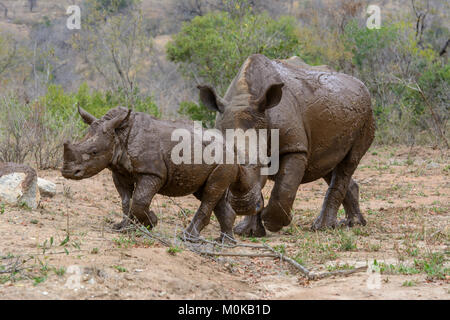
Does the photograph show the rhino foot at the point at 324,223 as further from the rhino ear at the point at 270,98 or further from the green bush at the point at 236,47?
the green bush at the point at 236,47

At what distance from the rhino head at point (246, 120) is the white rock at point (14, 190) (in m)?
2.00

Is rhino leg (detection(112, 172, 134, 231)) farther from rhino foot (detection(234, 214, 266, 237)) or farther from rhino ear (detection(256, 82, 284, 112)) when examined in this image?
rhino foot (detection(234, 214, 266, 237))

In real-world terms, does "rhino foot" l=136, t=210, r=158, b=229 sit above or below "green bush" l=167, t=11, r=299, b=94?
below

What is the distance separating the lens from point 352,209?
8.74 metres

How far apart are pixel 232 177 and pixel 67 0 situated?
3544 cm

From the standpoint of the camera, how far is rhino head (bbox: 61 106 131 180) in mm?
5727

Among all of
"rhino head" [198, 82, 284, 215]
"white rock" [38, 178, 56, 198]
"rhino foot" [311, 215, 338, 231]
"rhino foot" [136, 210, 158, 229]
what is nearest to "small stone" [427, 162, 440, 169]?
"rhino foot" [311, 215, 338, 231]

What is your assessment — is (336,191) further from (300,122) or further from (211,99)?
(211,99)

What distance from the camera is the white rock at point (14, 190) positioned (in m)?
6.47

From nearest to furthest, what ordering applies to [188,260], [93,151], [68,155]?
[188,260] → [68,155] → [93,151]

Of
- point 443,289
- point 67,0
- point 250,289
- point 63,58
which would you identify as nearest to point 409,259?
point 443,289

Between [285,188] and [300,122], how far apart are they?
0.77 meters

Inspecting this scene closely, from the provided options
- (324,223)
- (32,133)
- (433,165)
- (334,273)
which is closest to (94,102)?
(32,133)

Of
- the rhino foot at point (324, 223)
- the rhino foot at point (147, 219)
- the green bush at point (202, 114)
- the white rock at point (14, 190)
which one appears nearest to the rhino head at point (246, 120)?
the rhino foot at point (147, 219)
